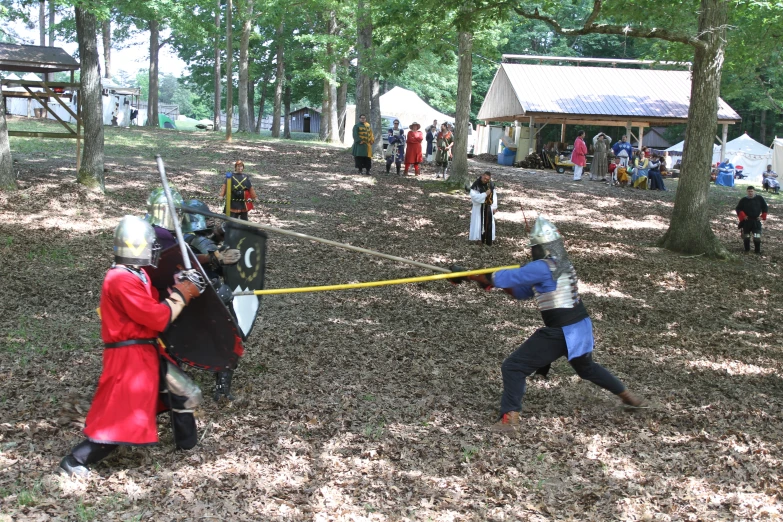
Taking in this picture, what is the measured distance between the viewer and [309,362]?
281 inches

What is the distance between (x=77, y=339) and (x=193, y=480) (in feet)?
10.8

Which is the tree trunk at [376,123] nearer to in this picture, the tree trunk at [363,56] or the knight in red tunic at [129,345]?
the tree trunk at [363,56]

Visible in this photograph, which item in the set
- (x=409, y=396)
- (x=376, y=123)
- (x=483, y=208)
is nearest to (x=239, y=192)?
(x=483, y=208)

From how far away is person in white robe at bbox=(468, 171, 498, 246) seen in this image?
13.0 meters

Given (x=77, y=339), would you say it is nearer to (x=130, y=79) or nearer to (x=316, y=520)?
(x=316, y=520)

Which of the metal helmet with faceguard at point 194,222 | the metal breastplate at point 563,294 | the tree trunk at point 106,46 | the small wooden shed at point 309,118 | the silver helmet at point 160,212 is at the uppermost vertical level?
the tree trunk at point 106,46

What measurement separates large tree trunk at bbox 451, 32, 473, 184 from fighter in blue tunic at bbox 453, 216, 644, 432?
39.6 ft

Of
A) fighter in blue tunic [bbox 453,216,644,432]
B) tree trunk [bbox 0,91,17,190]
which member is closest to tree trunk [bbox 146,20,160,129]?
tree trunk [bbox 0,91,17,190]

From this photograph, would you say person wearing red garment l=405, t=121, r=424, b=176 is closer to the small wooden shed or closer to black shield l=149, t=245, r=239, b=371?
black shield l=149, t=245, r=239, b=371

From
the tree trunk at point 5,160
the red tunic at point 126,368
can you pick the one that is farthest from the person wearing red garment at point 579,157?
the red tunic at point 126,368

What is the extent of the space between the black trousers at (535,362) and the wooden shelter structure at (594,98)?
79.3ft

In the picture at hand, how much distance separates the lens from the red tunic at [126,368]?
4328 millimetres

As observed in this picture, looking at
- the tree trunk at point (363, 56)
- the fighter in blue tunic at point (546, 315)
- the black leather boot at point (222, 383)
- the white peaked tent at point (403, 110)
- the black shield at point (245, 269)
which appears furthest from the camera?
the white peaked tent at point (403, 110)

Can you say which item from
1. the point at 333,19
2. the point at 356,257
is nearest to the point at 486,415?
the point at 356,257
